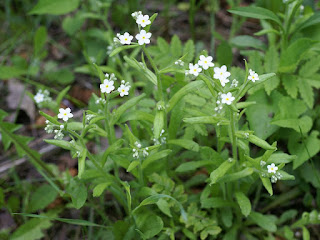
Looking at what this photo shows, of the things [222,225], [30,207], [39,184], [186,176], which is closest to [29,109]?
[39,184]

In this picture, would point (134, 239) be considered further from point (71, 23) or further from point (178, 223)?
point (71, 23)

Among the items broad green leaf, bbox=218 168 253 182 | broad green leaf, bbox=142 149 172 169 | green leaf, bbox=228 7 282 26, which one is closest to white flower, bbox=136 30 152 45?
broad green leaf, bbox=142 149 172 169

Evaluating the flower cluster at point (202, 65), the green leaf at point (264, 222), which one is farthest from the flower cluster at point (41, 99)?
the green leaf at point (264, 222)

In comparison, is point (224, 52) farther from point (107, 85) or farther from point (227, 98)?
point (107, 85)

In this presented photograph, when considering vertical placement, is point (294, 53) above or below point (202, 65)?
above

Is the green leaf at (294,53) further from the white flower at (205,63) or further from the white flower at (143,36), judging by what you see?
the white flower at (143,36)

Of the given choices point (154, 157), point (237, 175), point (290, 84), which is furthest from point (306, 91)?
point (154, 157)

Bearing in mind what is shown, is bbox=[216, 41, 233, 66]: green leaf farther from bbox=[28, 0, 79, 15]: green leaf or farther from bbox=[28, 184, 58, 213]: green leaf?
bbox=[28, 184, 58, 213]: green leaf
